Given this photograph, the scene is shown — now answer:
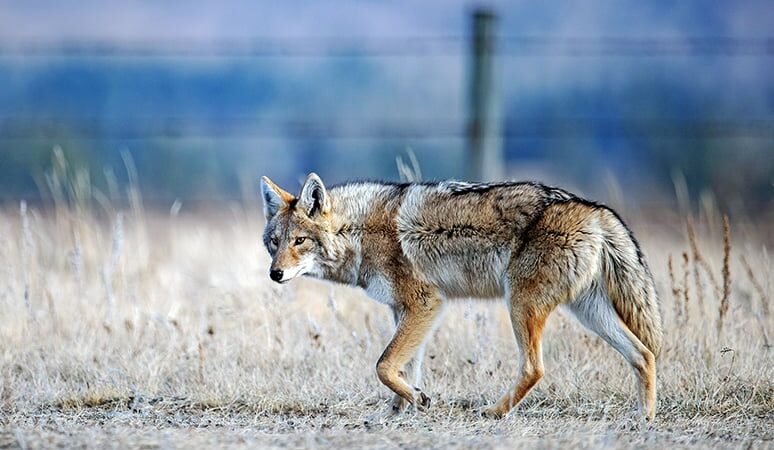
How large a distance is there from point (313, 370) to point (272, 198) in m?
1.19

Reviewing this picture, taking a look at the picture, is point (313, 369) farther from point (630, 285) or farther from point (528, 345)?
point (630, 285)

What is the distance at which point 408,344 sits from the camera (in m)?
6.15

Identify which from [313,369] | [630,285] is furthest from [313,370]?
[630,285]

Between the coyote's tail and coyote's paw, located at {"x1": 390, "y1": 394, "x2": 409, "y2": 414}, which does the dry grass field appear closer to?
coyote's paw, located at {"x1": 390, "y1": 394, "x2": 409, "y2": 414}

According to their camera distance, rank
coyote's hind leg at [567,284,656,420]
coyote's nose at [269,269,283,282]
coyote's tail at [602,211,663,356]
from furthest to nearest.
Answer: coyote's nose at [269,269,283,282] < coyote's tail at [602,211,663,356] < coyote's hind leg at [567,284,656,420]

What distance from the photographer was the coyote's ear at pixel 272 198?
6770mm

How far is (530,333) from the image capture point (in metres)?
5.84

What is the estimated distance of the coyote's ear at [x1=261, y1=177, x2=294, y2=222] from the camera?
6.77m

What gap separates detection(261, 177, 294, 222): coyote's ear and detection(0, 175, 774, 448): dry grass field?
2.65ft

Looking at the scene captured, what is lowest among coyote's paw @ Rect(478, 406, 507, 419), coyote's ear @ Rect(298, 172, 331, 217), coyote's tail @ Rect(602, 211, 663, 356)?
coyote's paw @ Rect(478, 406, 507, 419)

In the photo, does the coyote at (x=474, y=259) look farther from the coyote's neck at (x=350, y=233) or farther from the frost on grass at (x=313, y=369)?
the frost on grass at (x=313, y=369)

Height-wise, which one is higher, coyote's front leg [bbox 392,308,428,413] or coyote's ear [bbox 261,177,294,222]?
coyote's ear [bbox 261,177,294,222]


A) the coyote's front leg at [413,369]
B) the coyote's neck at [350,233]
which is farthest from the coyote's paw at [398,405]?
the coyote's neck at [350,233]

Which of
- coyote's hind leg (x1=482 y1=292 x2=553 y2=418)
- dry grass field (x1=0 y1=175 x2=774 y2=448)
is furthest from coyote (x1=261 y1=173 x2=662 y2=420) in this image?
dry grass field (x1=0 y1=175 x2=774 y2=448)
